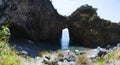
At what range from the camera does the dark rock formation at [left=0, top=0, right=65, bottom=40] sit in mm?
46250

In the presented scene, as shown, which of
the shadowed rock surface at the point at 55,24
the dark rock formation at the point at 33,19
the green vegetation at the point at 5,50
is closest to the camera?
the green vegetation at the point at 5,50

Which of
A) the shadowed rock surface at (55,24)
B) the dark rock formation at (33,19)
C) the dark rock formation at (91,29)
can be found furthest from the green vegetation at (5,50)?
the dark rock formation at (91,29)

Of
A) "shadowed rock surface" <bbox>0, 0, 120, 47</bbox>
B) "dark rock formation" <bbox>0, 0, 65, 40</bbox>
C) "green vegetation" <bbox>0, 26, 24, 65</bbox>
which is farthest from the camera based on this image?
"shadowed rock surface" <bbox>0, 0, 120, 47</bbox>

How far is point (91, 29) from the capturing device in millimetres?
52281

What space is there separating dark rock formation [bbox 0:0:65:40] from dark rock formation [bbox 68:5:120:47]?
2.44 m

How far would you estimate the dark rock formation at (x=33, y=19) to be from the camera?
46250 millimetres

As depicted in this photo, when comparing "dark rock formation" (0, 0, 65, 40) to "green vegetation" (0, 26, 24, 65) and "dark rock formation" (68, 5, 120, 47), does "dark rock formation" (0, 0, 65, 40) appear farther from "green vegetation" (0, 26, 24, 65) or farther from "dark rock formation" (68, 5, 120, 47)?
"green vegetation" (0, 26, 24, 65)

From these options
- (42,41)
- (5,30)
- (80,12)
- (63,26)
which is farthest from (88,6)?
(5,30)

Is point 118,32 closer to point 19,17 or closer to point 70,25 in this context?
point 70,25

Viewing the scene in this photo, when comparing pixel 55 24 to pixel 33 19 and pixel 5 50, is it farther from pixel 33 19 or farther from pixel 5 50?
pixel 5 50

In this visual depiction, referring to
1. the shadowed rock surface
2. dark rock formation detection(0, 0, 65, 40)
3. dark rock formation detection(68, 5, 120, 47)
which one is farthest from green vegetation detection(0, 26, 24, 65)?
dark rock formation detection(68, 5, 120, 47)

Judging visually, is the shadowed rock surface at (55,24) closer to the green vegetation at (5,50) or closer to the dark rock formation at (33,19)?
the dark rock formation at (33,19)

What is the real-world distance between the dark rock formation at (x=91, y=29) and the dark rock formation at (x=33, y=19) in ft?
7.99

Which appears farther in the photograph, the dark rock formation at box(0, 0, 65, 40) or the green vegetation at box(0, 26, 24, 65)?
the dark rock formation at box(0, 0, 65, 40)
